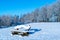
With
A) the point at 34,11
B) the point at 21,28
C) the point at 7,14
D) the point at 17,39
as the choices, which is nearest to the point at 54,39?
the point at 17,39

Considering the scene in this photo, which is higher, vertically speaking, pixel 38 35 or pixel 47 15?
pixel 47 15

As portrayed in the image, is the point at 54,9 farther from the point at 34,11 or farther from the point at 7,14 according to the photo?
the point at 7,14

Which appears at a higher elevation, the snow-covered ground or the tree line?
the tree line

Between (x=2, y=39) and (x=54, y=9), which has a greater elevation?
(x=54, y=9)

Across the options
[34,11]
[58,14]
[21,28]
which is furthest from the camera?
[34,11]

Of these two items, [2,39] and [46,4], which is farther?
[46,4]

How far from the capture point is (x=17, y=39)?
6.17 meters

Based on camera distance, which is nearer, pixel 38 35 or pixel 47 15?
pixel 38 35

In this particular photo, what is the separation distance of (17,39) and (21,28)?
233 centimetres

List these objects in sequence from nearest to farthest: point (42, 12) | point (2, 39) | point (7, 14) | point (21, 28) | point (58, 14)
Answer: point (2, 39) < point (21, 28) < point (58, 14) < point (42, 12) < point (7, 14)

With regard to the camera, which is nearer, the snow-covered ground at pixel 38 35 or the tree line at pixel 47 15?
the snow-covered ground at pixel 38 35

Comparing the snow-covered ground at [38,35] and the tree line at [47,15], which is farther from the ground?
the tree line at [47,15]

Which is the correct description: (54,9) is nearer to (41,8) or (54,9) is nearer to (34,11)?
(41,8)

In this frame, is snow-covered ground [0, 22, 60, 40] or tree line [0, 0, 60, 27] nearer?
snow-covered ground [0, 22, 60, 40]
